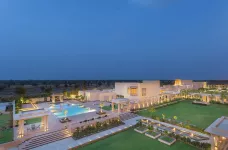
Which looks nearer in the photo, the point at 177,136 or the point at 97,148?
the point at 97,148

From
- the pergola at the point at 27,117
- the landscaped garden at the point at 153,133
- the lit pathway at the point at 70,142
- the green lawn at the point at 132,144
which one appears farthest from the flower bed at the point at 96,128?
the landscaped garden at the point at 153,133

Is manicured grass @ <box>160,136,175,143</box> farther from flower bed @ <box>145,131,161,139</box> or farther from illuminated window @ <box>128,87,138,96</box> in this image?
illuminated window @ <box>128,87,138,96</box>

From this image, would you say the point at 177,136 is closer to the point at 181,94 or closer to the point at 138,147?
the point at 138,147

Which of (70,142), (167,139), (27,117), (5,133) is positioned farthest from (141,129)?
(5,133)

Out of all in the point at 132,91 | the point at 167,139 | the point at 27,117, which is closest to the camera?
the point at 167,139

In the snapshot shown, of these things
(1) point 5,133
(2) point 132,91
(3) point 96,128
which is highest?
(2) point 132,91

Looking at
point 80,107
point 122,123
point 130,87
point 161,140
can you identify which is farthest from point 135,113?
point 80,107

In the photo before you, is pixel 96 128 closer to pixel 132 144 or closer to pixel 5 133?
pixel 132 144

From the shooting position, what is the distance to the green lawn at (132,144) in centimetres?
1006

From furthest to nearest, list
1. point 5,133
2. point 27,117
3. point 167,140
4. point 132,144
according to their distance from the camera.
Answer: point 5,133, point 27,117, point 167,140, point 132,144

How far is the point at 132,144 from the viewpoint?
1051 centimetres

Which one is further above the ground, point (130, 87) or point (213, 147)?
Answer: point (130, 87)

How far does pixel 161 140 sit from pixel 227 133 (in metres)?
4.84

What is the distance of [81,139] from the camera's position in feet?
37.3
